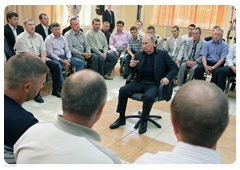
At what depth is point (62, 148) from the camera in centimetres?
89

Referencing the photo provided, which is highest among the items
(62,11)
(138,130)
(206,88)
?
(62,11)

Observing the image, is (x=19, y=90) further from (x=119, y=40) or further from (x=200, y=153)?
(x=119, y=40)

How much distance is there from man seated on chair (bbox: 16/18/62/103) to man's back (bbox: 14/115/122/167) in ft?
10.1

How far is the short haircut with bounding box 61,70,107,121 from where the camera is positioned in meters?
1.02

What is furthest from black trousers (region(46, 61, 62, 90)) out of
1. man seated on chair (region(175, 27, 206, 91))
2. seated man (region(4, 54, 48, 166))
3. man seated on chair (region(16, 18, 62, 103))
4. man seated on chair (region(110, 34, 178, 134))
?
seated man (region(4, 54, 48, 166))

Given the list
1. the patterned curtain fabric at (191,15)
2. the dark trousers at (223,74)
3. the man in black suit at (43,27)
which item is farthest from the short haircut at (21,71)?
the patterned curtain fabric at (191,15)

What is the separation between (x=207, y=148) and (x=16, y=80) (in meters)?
1.17

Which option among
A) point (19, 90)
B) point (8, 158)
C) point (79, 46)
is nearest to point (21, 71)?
point (19, 90)

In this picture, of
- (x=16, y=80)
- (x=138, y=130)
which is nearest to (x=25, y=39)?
(x=138, y=130)

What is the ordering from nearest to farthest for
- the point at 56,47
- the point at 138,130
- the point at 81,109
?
1. the point at 81,109
2. the point at 138,130
3. the point at 56,47

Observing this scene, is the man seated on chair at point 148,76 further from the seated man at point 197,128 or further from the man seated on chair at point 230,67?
the seated man at point 197,128

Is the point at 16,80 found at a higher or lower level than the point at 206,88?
lower

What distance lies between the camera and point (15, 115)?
1.26 m

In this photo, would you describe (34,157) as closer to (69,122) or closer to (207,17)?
(69,122)
